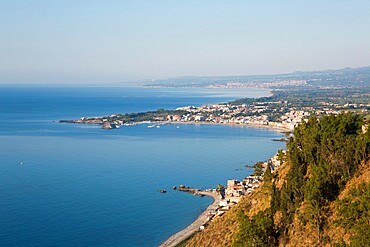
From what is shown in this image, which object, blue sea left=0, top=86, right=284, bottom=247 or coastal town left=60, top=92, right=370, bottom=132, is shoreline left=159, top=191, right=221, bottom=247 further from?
coastal town left=60, top=92, right=370, bottom=132

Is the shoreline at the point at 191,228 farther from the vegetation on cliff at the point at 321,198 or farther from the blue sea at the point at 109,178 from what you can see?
the vegetation on cliff at the point at 321,198

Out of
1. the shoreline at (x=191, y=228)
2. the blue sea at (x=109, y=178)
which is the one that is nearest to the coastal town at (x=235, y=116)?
the blue sea at (x=109, y=178)

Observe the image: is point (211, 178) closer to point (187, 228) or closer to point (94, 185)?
point (94, 185)

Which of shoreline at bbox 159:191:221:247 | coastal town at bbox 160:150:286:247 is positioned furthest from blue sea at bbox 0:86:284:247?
coastal town at bbox 160:150:286:247

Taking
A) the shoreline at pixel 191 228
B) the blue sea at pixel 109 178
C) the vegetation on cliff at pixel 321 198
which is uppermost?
the vegetation on cliff at pixel 321 198

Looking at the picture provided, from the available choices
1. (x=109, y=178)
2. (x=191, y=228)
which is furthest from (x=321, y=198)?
(x=109, y=178)

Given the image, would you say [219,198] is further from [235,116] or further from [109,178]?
[235,116]

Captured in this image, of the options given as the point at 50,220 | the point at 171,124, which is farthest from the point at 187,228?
the point at 171,124

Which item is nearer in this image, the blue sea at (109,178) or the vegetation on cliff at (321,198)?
the vegetation on cliff at (321,198)

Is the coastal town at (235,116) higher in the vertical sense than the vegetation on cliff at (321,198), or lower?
lower
